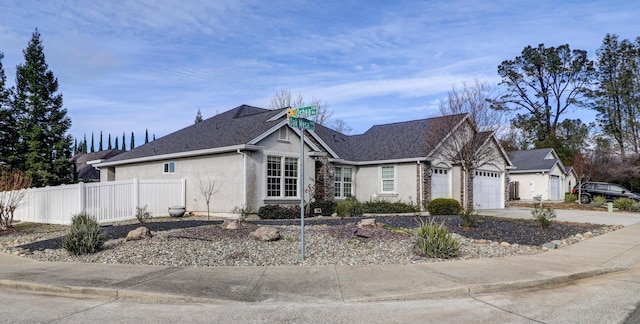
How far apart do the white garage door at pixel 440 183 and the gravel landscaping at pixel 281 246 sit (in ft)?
32.5

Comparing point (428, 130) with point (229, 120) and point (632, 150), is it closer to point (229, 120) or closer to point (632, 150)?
point (229, 120)

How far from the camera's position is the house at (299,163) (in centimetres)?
1872

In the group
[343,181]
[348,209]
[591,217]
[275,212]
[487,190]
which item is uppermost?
[343,181]

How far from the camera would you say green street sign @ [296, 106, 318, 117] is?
28.6 feet

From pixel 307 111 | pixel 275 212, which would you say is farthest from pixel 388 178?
pixel 307 111

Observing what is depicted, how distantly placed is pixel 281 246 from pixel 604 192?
109 feet

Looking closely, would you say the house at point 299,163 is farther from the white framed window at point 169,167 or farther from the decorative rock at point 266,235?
the decorative rock at point 266,235

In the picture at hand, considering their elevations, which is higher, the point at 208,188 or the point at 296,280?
the point at 208,188

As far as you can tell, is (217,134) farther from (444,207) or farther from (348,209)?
(444,207)

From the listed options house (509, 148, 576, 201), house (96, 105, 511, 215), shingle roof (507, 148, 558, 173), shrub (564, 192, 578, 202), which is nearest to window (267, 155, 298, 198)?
house (96, 105, 511, 215)

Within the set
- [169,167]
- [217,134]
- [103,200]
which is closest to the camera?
[103,200]

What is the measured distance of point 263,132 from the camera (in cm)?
1881

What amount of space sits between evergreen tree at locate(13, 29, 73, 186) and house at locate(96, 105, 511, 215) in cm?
635

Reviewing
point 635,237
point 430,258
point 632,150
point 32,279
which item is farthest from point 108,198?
point 632,150
